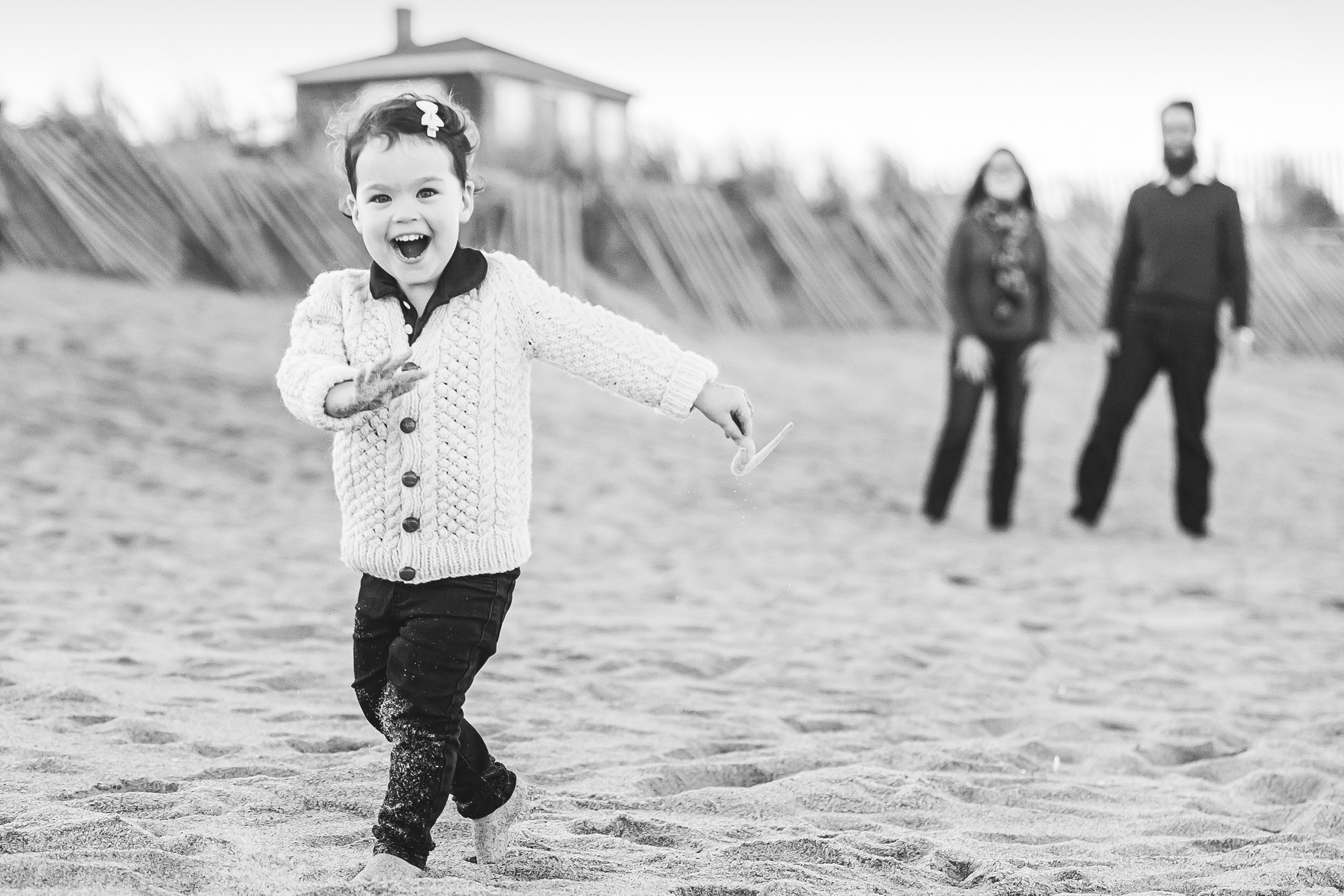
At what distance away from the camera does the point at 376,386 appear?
233 centimetres

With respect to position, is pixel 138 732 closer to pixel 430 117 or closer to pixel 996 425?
pixel 430 117

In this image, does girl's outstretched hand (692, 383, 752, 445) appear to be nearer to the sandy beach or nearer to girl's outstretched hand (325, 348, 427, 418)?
girl's outstretched hand (325, 348, 427, 418)

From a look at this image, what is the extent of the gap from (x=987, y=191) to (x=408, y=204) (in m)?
5.00

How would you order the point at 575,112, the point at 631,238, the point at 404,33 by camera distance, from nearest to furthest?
the point at 631,238
the point at 404,33
the point at 575,112

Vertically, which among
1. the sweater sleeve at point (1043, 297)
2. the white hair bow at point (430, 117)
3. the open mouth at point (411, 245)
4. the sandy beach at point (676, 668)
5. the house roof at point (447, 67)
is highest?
the house roof at point (447, 67)

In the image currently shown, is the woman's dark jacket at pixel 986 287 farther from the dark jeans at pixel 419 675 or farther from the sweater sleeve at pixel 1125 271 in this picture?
the dark jeans at pixel 419 675

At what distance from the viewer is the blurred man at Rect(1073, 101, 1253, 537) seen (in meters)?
6.90

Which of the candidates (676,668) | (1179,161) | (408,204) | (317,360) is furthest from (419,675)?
(1179,161)

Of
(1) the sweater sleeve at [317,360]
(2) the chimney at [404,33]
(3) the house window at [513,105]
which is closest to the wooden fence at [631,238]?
(3) the house window at [513,105]

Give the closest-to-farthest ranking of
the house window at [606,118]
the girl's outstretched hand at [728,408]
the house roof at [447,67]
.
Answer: the girl's outstretched hand at [728,408] → the house roof at [447,67] → the house window at [606,118]

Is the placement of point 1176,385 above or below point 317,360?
below

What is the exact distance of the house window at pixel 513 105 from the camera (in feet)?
66.2

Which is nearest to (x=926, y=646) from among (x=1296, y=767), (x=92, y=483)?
(x=1296, y=767)

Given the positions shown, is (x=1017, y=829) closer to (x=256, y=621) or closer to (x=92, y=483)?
(x=256, y=621)
